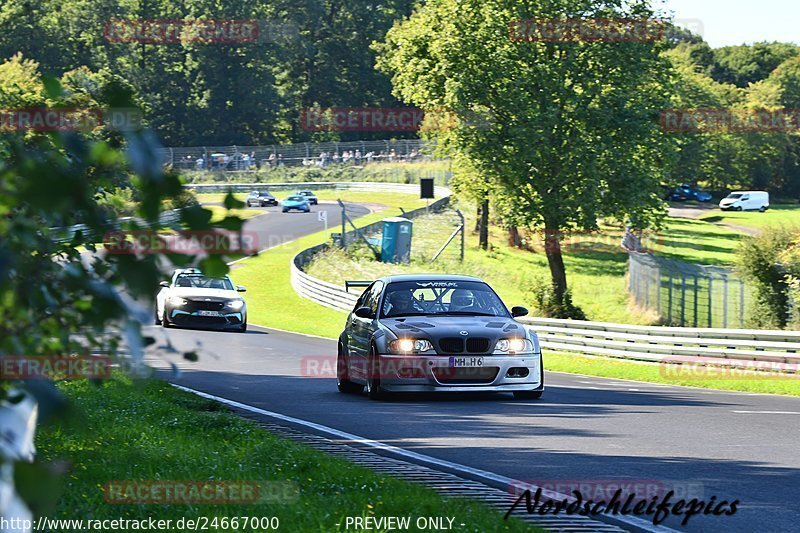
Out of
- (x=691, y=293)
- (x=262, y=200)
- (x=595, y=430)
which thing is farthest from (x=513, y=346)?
(x=262, y=200)

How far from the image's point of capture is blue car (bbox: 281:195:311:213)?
84312 mm

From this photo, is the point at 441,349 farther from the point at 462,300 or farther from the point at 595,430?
the point at 595,430

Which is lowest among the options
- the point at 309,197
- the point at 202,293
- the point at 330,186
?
the point at 330,186

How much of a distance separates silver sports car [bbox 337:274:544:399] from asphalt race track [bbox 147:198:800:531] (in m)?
0.31

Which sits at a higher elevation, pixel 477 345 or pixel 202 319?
pixel 477 345

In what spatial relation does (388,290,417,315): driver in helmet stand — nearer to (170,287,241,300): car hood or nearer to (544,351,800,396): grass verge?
(544,351,800,396): grass verge

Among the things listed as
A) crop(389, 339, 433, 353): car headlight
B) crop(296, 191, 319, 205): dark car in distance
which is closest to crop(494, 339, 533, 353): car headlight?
crop(389, 339, 433, 353): car headlight

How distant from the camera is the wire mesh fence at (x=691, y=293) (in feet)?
113

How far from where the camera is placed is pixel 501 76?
4212 cm

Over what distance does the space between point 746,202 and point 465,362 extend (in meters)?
101

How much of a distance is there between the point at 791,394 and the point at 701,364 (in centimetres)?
688

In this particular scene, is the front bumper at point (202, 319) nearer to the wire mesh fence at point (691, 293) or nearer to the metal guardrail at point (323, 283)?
the metal guardrail at point (323, 283)

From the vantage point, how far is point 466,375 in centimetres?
1521

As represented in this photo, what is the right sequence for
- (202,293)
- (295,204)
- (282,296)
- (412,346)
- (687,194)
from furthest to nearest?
(687,194)
(295,204)
(282,296)
(202,293)
(412,346)
